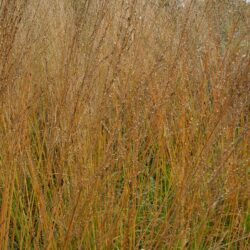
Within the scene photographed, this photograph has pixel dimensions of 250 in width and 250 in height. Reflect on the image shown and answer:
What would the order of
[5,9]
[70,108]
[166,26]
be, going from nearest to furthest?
[5,9], [70,108], [166,26]

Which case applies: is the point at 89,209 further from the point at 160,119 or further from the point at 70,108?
the point at 160,119

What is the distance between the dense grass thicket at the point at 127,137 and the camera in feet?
4.61

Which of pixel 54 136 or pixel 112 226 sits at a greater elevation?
pixel 54 136

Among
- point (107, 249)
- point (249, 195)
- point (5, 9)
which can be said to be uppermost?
point (5, 9)

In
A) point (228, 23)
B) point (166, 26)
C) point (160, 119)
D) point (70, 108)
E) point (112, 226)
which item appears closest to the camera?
point (112, 226)

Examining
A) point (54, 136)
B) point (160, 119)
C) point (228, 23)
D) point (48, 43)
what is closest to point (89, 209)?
point (54, 136)

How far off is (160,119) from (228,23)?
42.3 inches

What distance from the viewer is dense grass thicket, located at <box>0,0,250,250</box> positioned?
1.40 meters

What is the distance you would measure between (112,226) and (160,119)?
56 cm

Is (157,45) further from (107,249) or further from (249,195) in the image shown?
(107,249)

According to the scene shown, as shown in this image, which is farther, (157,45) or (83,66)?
(157,45)

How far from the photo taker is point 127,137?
→ 63.4 inches

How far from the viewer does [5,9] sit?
1.35 metres

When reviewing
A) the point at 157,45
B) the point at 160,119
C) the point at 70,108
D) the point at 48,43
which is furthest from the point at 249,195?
the point at 48,43
